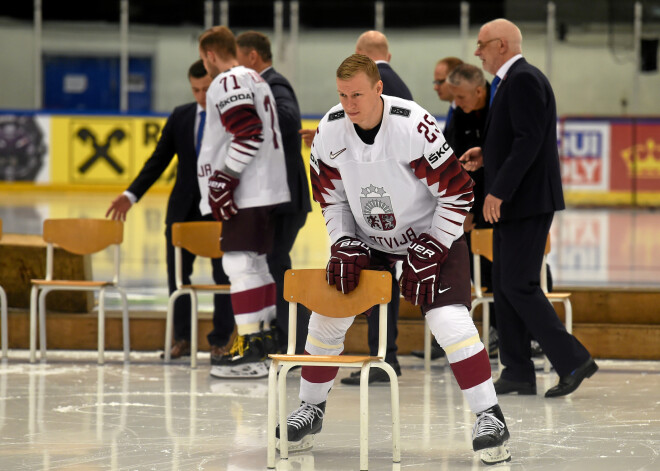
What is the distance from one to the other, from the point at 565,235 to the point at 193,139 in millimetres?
6992

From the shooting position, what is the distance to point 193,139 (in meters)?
6.03

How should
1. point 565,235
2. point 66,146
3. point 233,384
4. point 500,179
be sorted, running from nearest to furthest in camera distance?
point 500,179
point 233,384
point 565,235
point 66,146

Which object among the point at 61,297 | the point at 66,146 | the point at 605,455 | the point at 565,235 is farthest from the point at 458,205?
the point at 66,146

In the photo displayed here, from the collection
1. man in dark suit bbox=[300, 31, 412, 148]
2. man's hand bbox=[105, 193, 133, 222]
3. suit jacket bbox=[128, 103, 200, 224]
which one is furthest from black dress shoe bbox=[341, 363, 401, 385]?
man's hand bbox=[105, 193, 133, 222]

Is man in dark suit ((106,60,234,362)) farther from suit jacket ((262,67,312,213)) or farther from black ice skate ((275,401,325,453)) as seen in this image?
black ice skate ((275,401,325,453))

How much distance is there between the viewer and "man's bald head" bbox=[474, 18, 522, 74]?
4.91 meters

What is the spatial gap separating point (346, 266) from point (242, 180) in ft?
6.23

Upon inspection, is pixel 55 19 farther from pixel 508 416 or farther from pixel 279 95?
pixel 508 416

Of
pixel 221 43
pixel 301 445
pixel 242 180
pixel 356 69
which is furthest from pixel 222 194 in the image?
pixel 356 69

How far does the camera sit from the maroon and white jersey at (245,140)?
5215 millimetres

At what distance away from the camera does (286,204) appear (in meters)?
5.50

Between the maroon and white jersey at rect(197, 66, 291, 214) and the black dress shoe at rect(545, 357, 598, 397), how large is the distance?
167 cm

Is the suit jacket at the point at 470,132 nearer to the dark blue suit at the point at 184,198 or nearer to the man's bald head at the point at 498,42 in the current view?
the man's bald head at the point at 498,42

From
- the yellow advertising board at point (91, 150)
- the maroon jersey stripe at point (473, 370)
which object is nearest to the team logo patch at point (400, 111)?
the maroon jersey stripe at point (473, 370)
